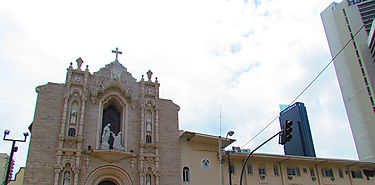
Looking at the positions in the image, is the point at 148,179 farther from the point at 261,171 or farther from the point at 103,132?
the point at 261,171

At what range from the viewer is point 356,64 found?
72.2m

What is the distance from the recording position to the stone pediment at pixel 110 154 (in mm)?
25827

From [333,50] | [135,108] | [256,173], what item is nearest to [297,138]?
[333,50]

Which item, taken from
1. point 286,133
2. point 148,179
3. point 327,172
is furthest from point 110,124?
point 327,172

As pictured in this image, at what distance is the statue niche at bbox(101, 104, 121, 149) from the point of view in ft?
89.3

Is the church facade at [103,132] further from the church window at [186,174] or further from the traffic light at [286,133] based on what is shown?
the traffic light at [286,133]

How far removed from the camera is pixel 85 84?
28.3 m

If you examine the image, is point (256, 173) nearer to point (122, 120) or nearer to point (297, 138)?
point (122, 120)

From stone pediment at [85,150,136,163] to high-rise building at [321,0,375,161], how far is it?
53.3 m

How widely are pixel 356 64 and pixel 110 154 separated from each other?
64303mm

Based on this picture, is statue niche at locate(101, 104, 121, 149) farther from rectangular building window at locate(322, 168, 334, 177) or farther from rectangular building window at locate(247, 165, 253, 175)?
rectangular building window at locate(322, 168, 334, 177)

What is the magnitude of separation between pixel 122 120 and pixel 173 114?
15.9ft

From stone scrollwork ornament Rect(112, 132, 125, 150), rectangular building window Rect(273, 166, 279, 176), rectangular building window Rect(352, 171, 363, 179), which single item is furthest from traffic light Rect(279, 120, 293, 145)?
rectangular building window Rect(352, 171, 363, 179)

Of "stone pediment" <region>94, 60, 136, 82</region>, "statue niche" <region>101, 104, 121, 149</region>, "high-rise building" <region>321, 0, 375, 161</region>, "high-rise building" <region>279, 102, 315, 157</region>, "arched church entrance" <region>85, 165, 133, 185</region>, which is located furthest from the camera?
"high-rise building" <region>279, 102, 315, 157</region>
